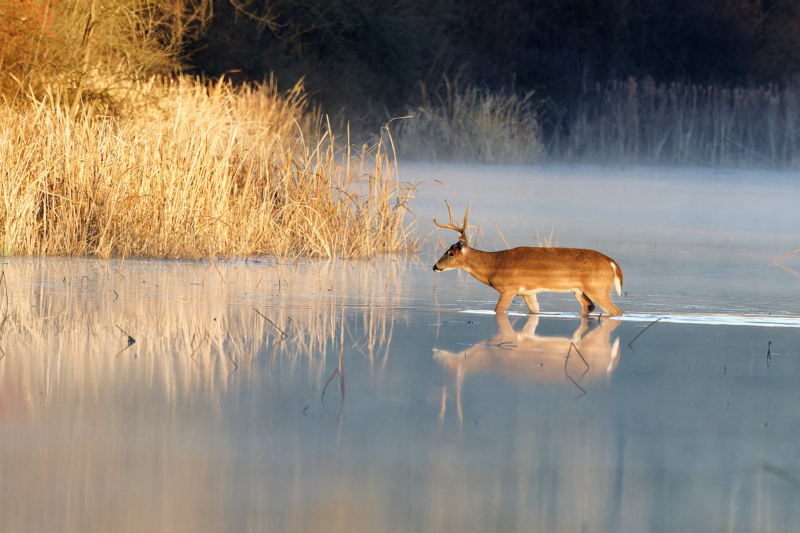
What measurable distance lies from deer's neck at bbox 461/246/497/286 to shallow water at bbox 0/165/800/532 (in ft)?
0.69

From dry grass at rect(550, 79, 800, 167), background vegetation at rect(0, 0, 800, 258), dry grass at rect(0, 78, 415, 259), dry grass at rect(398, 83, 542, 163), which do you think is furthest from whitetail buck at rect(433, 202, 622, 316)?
dry grass at rect(550, 79, 800, 167)

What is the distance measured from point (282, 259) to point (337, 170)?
1.06m

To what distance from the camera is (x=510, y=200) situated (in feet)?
44.5

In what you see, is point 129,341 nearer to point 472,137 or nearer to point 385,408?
point 385,408

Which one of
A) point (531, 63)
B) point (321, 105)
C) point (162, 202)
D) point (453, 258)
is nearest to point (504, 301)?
point (453, 258)

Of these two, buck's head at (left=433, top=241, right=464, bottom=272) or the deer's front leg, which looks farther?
buck's head at (left=433, top=241, right=464, bottom=272)

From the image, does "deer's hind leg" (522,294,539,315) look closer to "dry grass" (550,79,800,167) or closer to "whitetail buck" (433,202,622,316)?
"whitetail buck" (433,202,622,316)

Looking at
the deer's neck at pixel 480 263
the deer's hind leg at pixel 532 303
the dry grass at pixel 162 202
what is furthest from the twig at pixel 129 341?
the dry grass at pixel 162 202

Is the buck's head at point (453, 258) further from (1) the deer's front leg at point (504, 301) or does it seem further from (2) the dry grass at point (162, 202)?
(2) the dry grass at point (162, 202)

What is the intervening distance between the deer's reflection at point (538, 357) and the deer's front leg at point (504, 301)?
31 centimetres

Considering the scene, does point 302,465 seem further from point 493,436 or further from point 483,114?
point 483,114

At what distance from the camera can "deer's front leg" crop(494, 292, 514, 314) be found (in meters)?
5.39

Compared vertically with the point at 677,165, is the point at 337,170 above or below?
below

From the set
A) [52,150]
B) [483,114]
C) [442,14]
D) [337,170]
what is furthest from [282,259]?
[442,14]
